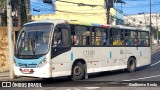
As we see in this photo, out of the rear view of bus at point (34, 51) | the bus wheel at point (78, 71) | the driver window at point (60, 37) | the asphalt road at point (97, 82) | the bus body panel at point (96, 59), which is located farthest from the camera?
the bus wheel at point (78, 71)

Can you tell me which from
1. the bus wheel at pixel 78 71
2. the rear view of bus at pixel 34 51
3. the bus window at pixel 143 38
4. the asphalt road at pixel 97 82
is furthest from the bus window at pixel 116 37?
the rear view of bus at pixel 34 51

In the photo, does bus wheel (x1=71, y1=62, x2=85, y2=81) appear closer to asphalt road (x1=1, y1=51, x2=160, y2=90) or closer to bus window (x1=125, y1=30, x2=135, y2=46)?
asphalt road (x1=1, y1=51, x2=160, y2=90)

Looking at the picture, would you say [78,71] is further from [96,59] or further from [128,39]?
[128,39]

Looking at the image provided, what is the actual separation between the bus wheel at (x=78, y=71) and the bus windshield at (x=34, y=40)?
6.87 ft

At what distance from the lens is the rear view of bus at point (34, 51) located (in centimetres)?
1534

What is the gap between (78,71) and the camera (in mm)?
17094

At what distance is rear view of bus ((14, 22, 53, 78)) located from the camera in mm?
15336

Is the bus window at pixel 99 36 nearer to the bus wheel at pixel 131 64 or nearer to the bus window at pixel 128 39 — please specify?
the bus window at pixel 128 39

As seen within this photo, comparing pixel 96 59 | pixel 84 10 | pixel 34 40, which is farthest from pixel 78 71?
pixel 84 10

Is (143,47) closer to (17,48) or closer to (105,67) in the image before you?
(105,67)

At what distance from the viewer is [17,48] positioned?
16.3 m

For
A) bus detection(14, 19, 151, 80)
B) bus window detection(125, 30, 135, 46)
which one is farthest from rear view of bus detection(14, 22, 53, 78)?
bus window detection(125, 30, 135, 46)

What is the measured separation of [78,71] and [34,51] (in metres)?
2.56

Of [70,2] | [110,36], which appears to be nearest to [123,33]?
[110,36]
